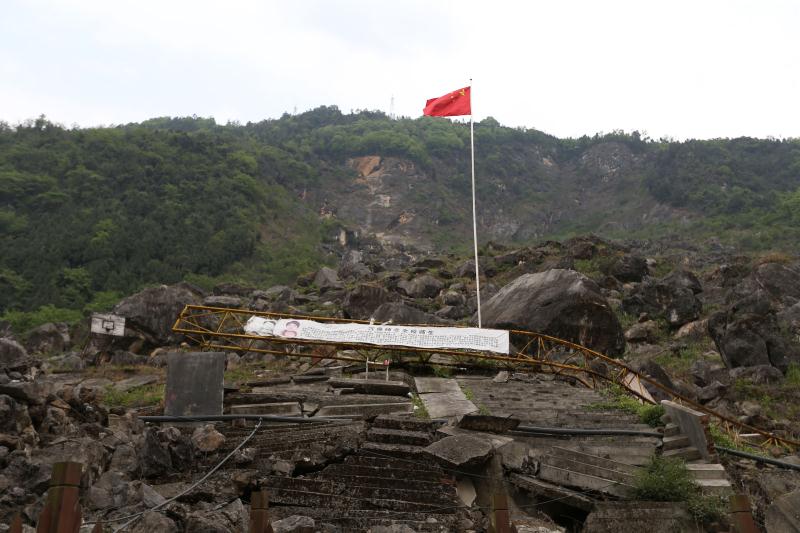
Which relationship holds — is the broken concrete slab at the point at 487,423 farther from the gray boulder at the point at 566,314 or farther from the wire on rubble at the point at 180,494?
the gray boulder at the point at 566,314

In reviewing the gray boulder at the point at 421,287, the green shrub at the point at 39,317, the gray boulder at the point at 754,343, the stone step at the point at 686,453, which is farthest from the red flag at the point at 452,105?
the green shrub at the point at 39,317

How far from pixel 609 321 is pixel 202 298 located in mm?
18021

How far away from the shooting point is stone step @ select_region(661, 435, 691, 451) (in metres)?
7.99

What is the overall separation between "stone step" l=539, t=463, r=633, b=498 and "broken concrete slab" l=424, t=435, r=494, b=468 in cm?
66

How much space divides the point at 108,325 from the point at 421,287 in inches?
599

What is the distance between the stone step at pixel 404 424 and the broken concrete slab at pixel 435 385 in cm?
292

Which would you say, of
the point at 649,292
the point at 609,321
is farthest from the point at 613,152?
the point at 609,321

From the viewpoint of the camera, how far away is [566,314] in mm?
17812

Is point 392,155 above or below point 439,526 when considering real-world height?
above

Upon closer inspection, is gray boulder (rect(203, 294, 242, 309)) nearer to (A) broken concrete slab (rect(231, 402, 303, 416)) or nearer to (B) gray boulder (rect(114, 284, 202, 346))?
(B) gray boulder (rect(114, 284, 202, 346))

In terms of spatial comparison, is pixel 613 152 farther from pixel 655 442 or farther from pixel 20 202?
pixel 655 442

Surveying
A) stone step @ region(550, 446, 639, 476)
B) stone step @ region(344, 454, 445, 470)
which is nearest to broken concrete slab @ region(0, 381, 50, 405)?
stone step @ region(344, 454, 445, 470)

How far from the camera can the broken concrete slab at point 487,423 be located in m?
7.63

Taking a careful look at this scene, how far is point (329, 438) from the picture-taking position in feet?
23.4
